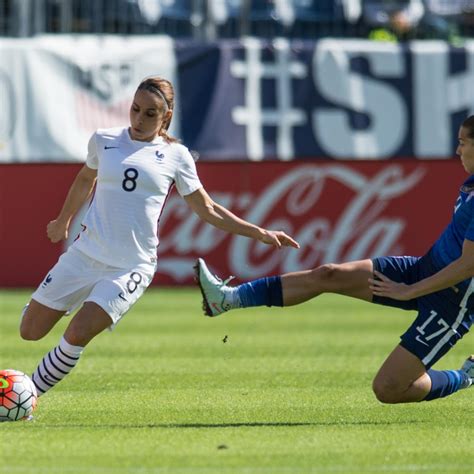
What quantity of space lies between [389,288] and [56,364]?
2.20 m

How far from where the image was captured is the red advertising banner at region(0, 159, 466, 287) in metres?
21.3

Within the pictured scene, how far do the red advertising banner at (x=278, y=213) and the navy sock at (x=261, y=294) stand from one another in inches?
507

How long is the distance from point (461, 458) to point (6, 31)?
1811 centimetres

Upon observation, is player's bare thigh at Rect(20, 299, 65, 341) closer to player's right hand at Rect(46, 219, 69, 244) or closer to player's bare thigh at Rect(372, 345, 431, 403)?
player's right hand at Rect(46, 219, 69, 244)

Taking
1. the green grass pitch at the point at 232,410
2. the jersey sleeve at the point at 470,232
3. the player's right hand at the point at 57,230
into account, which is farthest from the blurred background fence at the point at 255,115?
the jersey sleeve at the point at 470,232

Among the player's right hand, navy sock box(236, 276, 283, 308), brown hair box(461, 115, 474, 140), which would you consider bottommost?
navy sock box(236, 276, 283, 308)

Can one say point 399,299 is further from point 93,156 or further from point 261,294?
point 93,156

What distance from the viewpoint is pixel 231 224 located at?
27.8 ft

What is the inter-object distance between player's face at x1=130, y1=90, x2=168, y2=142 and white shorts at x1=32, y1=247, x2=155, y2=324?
865 millimetres

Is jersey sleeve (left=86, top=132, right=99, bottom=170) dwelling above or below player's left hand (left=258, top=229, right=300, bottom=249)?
above

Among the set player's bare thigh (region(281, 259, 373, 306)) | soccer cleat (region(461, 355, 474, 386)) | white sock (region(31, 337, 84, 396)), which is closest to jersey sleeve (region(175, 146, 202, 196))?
player's bare thigh (region(281, 259, 373, 306))

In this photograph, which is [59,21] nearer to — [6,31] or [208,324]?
[6,31]

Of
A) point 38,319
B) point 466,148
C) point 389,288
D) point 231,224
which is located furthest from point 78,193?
point 466,148

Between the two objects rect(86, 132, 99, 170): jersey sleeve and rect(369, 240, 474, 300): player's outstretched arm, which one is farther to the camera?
rect(86, 132, 99, 170): jersey sleeve
